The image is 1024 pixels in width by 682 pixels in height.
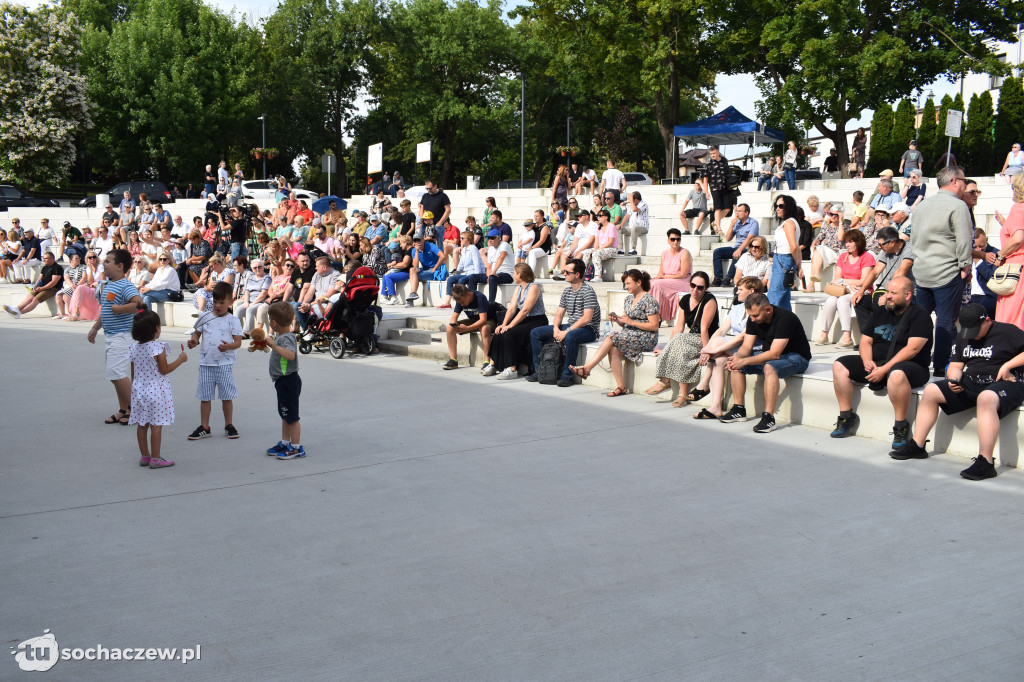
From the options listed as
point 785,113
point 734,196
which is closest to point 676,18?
point 785,113

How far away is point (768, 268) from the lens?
471 inches

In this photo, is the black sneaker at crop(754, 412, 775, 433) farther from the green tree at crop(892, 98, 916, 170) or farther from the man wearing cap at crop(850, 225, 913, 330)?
the green tree at crop(892, 98, 916, 170)

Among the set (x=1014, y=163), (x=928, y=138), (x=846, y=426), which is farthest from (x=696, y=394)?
(x=928, y=138)

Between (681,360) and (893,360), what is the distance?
2304 mm

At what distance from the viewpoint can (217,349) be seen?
8453mm

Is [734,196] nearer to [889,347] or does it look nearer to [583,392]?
[583,392]

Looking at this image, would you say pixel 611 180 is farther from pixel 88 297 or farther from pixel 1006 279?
pixel 1006 279

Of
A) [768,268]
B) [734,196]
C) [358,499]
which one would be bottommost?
[358,499]

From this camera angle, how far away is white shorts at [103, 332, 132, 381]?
901cm

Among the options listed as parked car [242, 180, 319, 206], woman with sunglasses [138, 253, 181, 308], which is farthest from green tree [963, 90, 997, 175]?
woman with sunglasses [138, 253, 181, 308]

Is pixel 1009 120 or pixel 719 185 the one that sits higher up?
pixel 1009 120

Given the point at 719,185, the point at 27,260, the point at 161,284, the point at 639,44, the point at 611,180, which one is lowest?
the point at 161,284

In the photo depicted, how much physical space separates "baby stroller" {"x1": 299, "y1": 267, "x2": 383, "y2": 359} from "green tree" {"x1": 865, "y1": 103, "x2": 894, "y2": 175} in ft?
83.2

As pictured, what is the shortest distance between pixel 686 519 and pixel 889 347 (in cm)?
306
